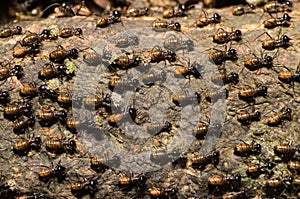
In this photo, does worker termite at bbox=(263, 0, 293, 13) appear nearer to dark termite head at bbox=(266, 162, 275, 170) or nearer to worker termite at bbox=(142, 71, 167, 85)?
worker termite at bbox=(142, 71, 167, 85)

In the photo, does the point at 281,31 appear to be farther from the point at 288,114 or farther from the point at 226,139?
the point at 226,139

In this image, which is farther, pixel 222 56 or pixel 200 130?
pixel 222 56

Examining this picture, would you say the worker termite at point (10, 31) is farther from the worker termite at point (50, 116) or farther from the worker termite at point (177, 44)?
the worker termite at point (177, 44)

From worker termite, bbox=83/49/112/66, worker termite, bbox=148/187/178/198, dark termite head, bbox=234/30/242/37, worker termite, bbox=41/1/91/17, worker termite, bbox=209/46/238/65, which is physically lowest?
worker termite, bbox=148/187/178/198

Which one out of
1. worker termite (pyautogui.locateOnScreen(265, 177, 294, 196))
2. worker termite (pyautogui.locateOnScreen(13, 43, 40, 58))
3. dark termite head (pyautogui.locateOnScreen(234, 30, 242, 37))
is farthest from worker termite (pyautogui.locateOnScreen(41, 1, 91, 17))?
worker termite (pyautogui.locateOnScreen(265, 177, 294, 196))

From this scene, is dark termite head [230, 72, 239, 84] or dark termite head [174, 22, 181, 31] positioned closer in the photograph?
dark termite head [230, 72, 239, 84]

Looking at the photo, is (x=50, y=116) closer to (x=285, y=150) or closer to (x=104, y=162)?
(x=104, y=162)

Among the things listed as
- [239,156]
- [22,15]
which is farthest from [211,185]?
[22,15]

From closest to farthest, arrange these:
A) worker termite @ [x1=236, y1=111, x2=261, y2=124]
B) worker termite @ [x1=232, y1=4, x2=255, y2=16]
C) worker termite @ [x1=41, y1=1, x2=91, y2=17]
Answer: worker termite @ [x1=236, y1=111, x2=261, y2=124] < worker termite @ [x1=232, y1=4, x2=255, y2=16] < worker termite @ [x1=41, y1=1, x2=91, y2=17]

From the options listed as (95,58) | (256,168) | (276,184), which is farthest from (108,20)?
(276,184)
